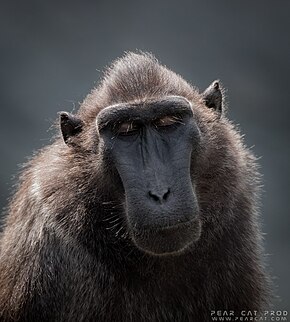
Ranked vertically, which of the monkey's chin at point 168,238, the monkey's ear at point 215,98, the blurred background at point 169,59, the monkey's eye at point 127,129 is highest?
the blurred background at point 169,59

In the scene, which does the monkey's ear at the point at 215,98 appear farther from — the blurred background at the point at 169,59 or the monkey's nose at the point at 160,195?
the blurred background at the point at 169,59

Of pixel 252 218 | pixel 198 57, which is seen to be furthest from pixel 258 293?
pixel 198 57

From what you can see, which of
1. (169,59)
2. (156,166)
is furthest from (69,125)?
(169,59)

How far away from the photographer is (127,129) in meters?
7.51

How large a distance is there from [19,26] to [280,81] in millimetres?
3398

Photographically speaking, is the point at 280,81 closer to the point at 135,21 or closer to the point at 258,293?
the point at 135,21

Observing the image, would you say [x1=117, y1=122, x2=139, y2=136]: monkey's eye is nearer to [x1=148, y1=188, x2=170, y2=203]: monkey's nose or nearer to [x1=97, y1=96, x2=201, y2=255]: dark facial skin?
[x1=97, y1=96, x2=201, y2=255]: dark facial skin

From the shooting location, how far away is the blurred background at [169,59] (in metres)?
13.4

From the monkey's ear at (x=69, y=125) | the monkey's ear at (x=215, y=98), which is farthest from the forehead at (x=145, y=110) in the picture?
the monkey's ear at (x=215, y=98)

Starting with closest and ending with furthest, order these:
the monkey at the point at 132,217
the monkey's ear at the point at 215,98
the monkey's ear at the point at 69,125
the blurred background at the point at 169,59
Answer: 1. the monkey at the point at 132,217
2. the monkey's ear at the point at 69,125
3. the monkey's ear at the point at 215,98
4. the blurred background at the point at 169,59

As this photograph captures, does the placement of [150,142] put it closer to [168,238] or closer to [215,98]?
[168,238]

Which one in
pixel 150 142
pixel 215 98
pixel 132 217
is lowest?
pixel 132 217

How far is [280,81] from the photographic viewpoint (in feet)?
45.4

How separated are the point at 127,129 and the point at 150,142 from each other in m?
0.22
